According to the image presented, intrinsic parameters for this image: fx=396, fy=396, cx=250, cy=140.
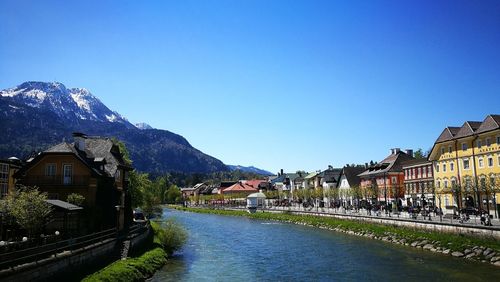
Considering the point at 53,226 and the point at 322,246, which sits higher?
the point at 53,226

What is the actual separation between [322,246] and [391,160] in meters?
46.6

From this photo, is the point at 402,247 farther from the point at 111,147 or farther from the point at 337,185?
the point at 337,185

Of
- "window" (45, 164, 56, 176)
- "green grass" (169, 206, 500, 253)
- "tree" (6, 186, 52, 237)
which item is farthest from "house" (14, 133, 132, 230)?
"green grass" (169, 206, 500, 253)

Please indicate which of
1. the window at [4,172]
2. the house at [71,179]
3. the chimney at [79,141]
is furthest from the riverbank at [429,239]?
the window at [4,172]

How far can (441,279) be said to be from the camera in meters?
30.2

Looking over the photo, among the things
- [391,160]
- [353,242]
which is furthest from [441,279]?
[391,160]

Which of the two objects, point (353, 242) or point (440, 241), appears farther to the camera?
point (353, 242)

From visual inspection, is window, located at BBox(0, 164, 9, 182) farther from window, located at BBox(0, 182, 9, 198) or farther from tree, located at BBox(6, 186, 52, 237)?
tree, located at BBox(6, 186, 52, 237)

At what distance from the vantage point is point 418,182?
2963 inches

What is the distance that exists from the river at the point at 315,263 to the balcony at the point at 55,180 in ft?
38.5

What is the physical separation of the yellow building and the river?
1487 cm

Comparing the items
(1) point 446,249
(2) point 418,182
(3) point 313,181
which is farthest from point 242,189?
(1) point 446,249

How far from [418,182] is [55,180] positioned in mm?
62993

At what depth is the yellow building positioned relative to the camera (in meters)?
51.7
